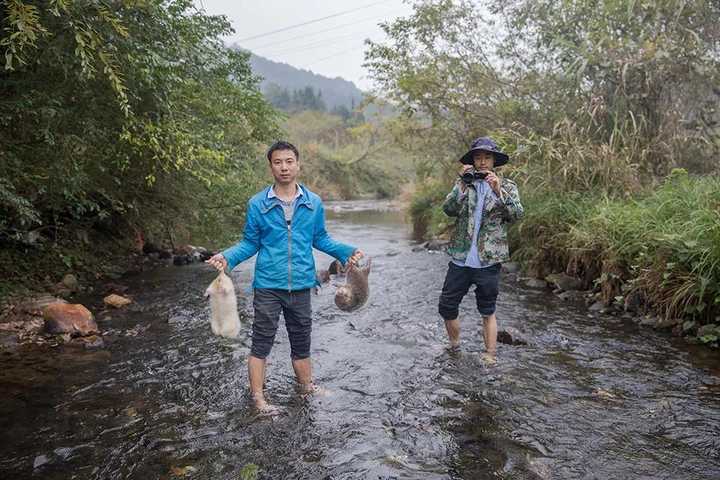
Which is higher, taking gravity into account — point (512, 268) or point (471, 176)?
point (471, 176)

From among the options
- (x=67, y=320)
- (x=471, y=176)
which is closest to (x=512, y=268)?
(x=471, y=176)

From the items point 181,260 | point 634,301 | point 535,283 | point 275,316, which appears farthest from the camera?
point 181,260

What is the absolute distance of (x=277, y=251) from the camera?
3.78 m

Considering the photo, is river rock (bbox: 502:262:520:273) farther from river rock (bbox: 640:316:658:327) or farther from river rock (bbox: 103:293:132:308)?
river rock (bbox: 103:293:132:308)

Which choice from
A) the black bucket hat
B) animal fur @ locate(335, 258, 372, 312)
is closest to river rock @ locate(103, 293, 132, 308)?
Result: animal fur @ locate(335, 258, 372, 312)

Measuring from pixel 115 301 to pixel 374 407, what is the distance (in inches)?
190

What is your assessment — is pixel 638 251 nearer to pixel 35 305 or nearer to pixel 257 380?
pixel 257 380

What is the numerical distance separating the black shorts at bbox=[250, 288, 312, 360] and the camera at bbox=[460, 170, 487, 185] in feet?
5.98

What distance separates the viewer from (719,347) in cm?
518

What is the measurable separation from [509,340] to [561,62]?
797 cm

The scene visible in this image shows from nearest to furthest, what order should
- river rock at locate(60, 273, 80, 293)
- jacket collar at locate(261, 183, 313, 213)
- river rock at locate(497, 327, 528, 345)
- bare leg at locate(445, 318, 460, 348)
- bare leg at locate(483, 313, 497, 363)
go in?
jacket collar at locate(261, 183, 313, 213) → bare leg at locate(483, 313, 497, 363) → bare leg at locate(445, 318, 460, 348) → river rock at locate(497, 327, 528, 345) → river rock at locate(60, 273, 80, 293)

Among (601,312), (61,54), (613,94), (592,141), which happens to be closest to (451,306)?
(601,312)

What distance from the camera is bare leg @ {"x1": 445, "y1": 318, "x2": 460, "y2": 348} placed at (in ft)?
17.1

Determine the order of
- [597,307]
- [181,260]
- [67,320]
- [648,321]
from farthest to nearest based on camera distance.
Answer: [181,260] < [597,307] < [648,321] < [67,320]
